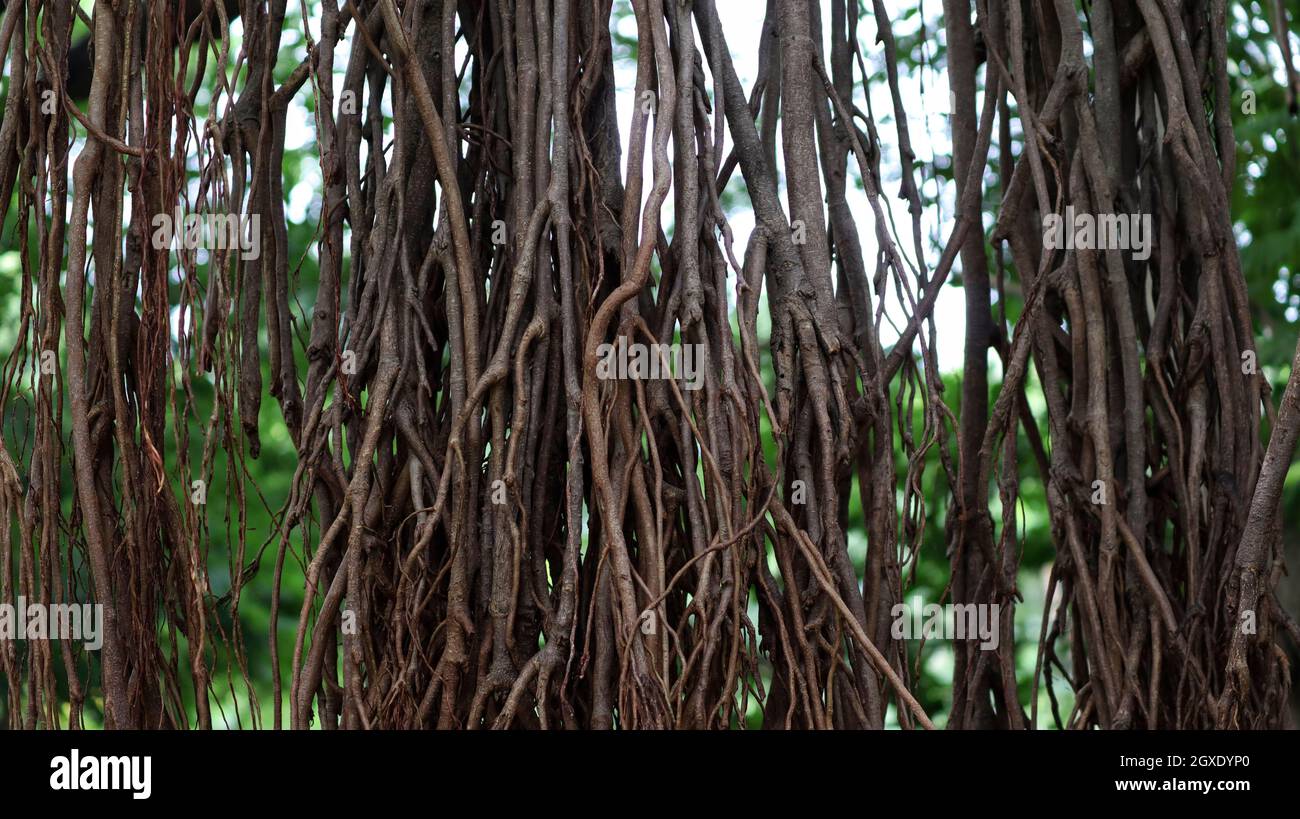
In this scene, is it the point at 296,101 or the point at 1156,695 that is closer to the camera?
the point at 1156,695

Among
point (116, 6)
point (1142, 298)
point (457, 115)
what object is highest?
point (116, 6)

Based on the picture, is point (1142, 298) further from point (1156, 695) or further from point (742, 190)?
point (742, 190)

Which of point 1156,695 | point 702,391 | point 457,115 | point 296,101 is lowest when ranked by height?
point 1156,695

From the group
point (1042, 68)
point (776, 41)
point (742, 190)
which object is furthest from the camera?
point (742, 190)

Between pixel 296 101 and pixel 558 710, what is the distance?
226cm

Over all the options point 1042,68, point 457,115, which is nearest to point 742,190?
point 1042,68

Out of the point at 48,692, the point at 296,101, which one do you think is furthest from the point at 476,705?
the point at 296,101

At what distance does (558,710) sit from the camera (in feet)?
4.19

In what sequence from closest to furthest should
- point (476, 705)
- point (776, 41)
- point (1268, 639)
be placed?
point (476, 705)
point (1268, 639)
point (776, 41)

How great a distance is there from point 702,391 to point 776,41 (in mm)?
611

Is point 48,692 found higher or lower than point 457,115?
lower
